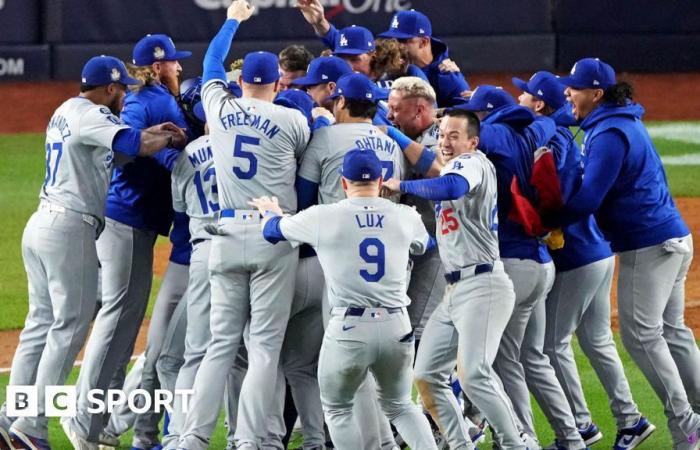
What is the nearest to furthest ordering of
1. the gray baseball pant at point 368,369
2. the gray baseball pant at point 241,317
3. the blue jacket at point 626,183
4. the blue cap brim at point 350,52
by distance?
the gray baseball pant at point 368,369
the gray baseball pant at point 241,317
the blue jacket at point 626,183
the blue cap brim at point 350,52

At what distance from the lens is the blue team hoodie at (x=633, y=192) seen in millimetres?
6953

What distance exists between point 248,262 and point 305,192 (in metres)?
0.46

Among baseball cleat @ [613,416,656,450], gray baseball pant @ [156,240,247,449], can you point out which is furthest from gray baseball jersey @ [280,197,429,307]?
baseball cleat @ [613,416,656,450]

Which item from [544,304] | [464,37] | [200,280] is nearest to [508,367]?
[544,304]

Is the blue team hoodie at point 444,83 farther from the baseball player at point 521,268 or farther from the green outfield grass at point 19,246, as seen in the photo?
the green outfield grass at point 19,246

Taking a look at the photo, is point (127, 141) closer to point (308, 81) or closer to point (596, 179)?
point (308, 81)

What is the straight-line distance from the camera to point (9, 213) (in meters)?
13.1

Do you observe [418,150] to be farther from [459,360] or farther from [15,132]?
[15,132]

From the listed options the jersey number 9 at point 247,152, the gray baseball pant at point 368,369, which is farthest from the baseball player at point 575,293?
the jersey number 9 at point 247,152

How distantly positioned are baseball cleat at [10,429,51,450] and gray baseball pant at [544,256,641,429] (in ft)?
8.46

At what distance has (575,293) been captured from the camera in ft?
23.4

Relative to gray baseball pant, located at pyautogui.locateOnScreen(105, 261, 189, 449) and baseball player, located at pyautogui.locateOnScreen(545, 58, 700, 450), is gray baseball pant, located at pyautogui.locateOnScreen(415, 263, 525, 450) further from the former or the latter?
gray baseball pant, located at pyautogui.locateOnScreen(105, 261, 189, 449)

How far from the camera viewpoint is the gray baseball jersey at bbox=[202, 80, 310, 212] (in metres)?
6.47

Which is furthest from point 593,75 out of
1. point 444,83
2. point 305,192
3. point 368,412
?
point 368,412
